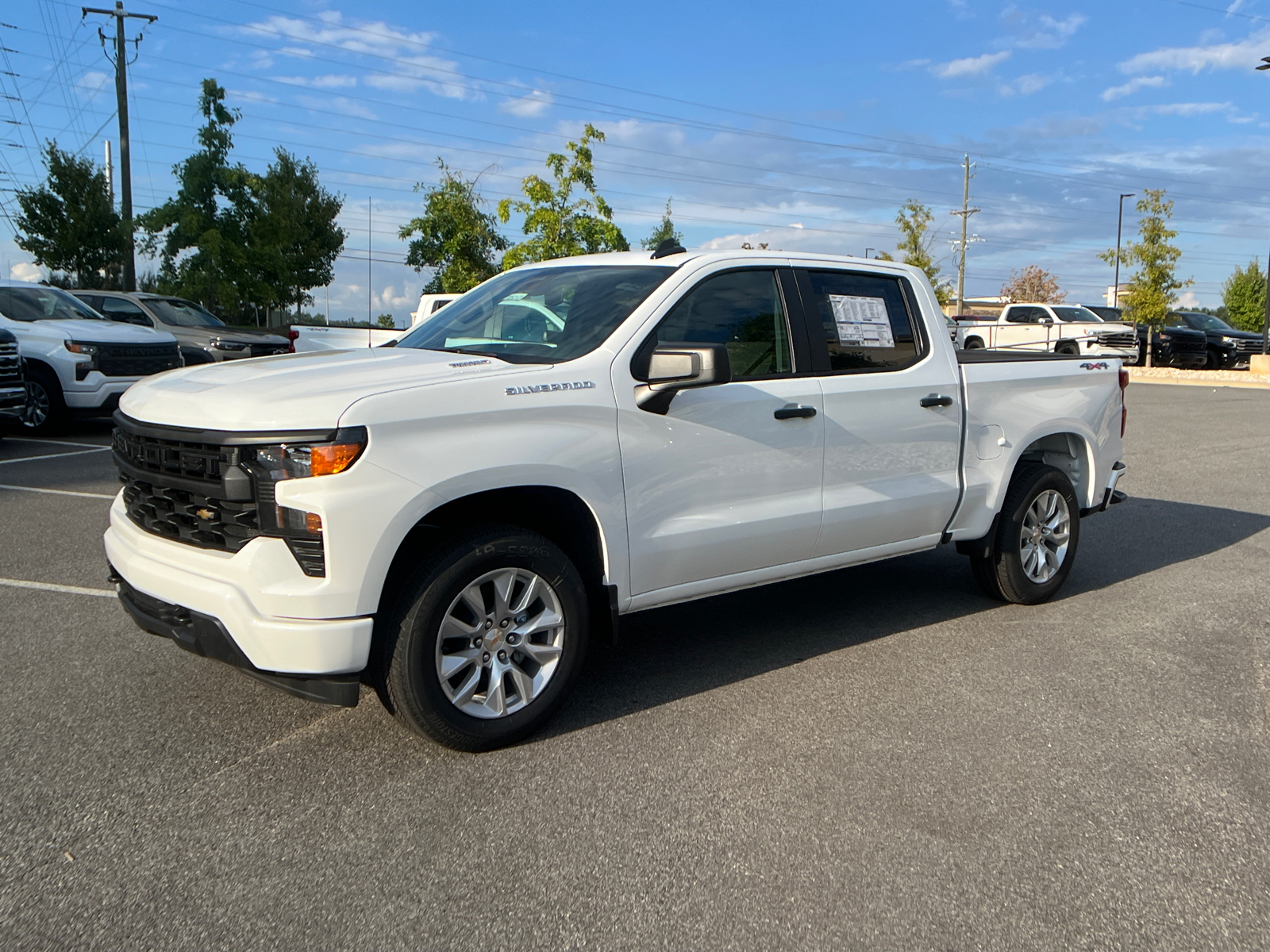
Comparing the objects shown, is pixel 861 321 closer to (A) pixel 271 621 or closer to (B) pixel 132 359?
(A) pixel 271 621

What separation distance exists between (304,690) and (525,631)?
82cm

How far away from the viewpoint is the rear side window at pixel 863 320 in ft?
16.5

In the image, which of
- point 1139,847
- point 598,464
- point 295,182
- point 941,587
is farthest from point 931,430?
point 295,182

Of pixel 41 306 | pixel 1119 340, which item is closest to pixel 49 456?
pixel 41 306

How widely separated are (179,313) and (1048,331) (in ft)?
78.2

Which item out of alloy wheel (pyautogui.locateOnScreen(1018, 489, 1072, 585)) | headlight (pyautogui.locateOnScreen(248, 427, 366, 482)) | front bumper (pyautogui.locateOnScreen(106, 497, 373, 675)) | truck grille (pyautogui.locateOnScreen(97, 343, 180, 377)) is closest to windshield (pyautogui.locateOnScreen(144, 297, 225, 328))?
truck grille (pyautogui.locateOnScreen(97, 343, 180, 377))

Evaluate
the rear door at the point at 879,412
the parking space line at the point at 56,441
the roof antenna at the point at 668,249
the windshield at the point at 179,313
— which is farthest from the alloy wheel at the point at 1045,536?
the windshield at the point at 179,313

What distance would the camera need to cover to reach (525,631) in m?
3.96

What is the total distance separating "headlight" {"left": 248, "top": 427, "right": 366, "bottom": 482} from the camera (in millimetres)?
3457

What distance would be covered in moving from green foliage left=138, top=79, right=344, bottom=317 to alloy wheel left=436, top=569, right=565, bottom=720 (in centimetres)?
3085

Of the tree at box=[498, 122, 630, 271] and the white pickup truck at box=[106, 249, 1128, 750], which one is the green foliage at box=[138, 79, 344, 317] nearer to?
the tree at box=[498, 122, 630, 271]

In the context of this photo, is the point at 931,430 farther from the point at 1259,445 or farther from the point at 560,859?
the point at 1259,445

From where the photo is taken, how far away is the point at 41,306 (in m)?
13.9

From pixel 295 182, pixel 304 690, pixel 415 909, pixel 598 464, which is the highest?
pixel 295 182
